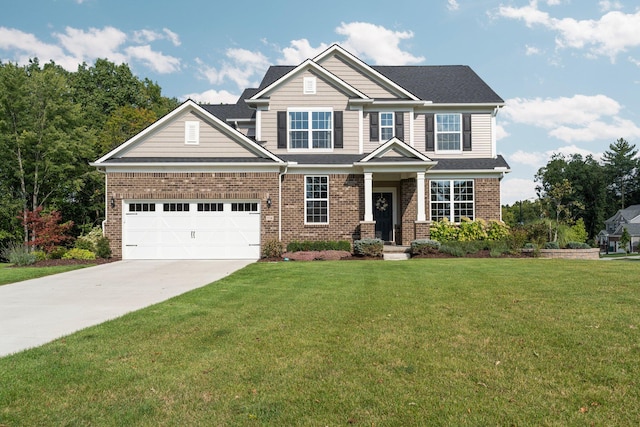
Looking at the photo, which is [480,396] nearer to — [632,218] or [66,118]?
[66,118]

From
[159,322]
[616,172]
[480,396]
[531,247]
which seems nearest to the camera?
[480,396]

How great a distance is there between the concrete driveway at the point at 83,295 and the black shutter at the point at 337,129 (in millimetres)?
8272

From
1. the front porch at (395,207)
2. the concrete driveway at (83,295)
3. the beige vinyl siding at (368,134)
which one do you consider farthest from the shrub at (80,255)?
the beige vinyl siding at (368,134)

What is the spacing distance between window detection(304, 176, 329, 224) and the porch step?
2.99 meters

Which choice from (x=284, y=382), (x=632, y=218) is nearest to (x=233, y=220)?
(x=284, y=382)

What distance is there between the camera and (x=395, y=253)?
17953 millimetres

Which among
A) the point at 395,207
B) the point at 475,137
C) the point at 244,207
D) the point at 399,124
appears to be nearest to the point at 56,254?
the point at 244,207

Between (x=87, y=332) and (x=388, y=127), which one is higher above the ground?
(x=388, y=127)

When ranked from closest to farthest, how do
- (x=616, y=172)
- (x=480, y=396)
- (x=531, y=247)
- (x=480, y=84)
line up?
(x=480, y=396)
(x=531, y=247)
(x=480, y=84)
(x=616, y=172)

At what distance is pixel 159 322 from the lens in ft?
21.1

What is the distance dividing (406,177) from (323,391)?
16.5 m

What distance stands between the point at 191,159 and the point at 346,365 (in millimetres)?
15031

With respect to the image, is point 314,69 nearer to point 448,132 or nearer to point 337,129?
point 337,129

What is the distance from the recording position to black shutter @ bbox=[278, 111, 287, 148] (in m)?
19.9
